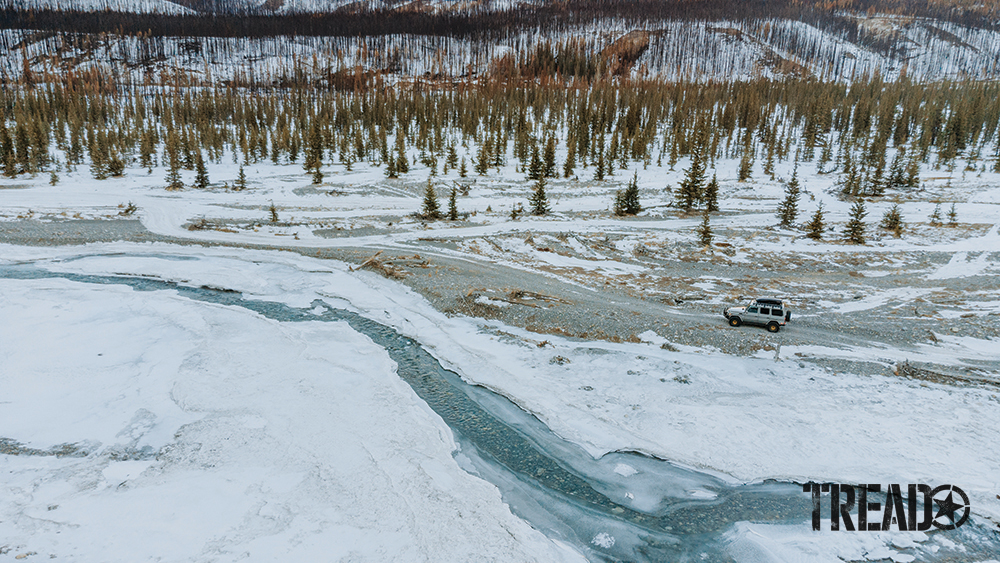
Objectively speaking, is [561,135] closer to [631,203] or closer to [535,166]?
[535,166]

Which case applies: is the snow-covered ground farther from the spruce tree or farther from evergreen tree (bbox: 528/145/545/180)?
evergreen tree (bbox: 528/145/545/180)

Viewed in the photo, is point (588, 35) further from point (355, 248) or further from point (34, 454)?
point (34, 454)

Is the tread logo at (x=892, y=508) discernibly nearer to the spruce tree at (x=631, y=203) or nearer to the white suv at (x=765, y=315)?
the white suv at (x=765, y=315)

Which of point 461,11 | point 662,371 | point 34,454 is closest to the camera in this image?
point 34,454

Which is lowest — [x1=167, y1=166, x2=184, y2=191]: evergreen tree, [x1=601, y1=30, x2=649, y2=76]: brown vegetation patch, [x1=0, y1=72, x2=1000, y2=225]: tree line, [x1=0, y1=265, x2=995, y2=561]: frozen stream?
[x1=0, y1=265, x2=995, y2=561]: frozen stream

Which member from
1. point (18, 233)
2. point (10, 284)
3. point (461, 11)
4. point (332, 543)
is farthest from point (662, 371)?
point (461, 11)

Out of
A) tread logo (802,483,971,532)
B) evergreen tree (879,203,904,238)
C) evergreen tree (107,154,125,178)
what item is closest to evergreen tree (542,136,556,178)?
evergreen tree (879,203,904,238)

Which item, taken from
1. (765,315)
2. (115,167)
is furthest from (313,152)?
(765,315)

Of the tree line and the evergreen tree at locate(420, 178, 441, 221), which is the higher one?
the tree line
